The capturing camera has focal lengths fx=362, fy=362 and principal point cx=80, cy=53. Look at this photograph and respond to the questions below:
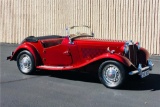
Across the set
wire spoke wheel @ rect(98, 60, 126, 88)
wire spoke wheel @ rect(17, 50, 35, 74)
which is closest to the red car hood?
wire spoke wheel @ rect(98, 60, 126, 88)

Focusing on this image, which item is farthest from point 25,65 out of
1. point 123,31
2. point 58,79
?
point 123,31

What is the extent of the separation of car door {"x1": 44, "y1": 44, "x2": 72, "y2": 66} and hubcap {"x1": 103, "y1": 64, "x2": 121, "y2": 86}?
112 centimetres

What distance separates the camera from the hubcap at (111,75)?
26.1 feet

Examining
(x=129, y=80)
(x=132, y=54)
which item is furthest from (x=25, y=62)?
(x=132, y=54)

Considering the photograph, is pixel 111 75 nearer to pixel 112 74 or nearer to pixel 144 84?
pixel 112 74

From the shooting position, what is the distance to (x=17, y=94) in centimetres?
748

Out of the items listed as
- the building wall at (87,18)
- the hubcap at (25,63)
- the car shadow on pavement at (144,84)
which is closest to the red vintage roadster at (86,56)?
the hubcap at (25,63)

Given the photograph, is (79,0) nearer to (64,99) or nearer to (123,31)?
(123,31)

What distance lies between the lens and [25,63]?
952 centimetres

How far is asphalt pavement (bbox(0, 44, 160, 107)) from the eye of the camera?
689 centimetres

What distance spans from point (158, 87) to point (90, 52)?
1773mm

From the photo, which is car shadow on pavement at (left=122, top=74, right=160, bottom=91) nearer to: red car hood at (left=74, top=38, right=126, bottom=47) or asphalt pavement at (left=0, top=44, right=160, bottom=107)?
asphalt pavement at (left=0, top=44, right=160, bottom=107)

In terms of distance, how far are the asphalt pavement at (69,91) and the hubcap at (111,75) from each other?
7.3 inches

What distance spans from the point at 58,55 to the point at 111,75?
1646 millimetres
